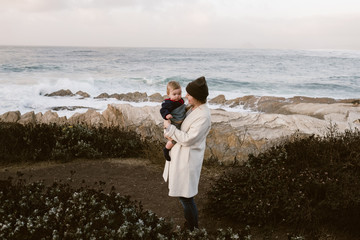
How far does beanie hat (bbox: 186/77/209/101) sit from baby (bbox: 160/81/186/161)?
161mm

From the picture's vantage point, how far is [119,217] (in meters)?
3.38

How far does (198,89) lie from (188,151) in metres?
0.69

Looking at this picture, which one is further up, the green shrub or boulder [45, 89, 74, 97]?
the green shrub

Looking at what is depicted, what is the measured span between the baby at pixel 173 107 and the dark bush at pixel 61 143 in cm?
420

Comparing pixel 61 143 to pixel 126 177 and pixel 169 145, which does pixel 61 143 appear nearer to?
pixel 126 177

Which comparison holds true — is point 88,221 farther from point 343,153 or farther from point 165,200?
point 343,153

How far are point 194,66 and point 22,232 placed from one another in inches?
1692

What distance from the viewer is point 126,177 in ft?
21.3

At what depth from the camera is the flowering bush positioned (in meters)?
2.95

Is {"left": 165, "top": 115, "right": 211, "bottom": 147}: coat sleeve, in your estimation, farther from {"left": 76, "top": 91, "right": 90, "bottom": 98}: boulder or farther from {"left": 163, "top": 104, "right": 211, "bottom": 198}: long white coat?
{"left": 76, "top": 91, "right": 90, "bottom": 98}: boulder

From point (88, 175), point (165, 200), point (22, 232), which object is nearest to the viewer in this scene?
point (22, 232)

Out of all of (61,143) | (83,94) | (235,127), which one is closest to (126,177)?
(61,143)

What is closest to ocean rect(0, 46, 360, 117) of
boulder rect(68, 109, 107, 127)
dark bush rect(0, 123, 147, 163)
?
boulder rect(68, 109, 107, 127)

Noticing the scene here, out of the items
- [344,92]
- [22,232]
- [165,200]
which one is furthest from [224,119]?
[344,92]
